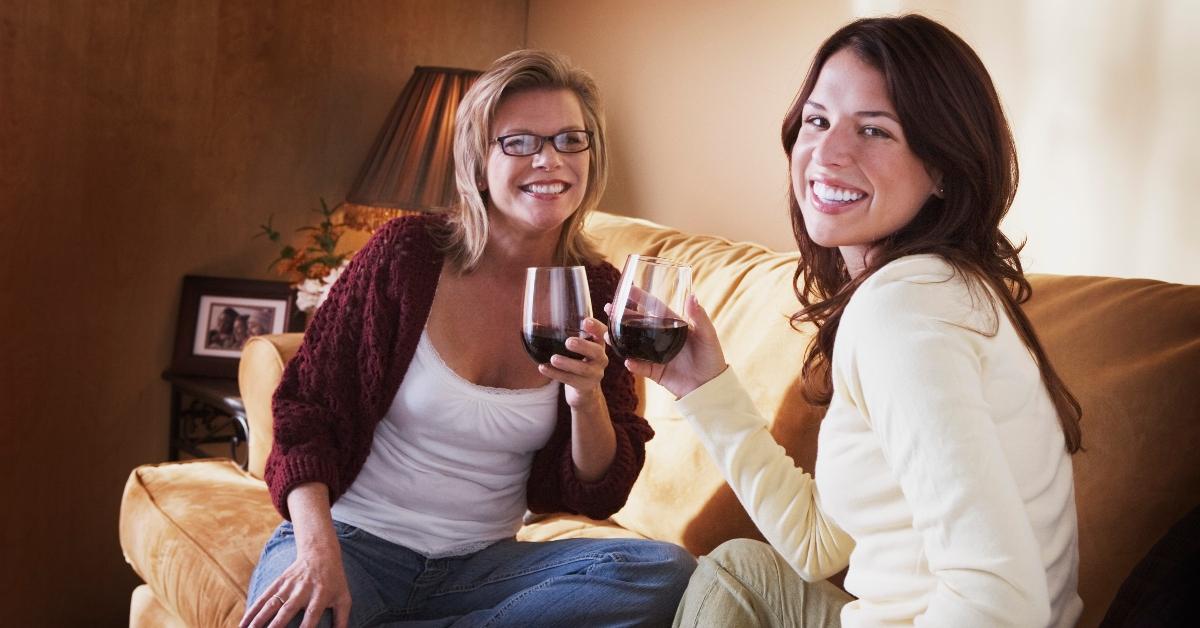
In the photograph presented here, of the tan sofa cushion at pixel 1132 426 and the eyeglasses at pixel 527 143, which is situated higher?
the eyeglasses at pixel 527 143

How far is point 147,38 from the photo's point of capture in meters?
2.67

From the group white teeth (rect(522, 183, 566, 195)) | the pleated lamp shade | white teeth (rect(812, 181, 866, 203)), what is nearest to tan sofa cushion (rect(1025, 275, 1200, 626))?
white teeth (rect(812, 181, 866, 203))

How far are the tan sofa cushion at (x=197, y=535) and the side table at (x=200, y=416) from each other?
0.42 m

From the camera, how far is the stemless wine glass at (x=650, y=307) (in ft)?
3.86

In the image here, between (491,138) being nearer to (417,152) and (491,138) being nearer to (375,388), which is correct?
(375,388)

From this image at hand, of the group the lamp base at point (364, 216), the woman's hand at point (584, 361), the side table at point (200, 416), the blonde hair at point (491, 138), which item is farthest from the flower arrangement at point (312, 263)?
the woman's hand at point (584, 361)

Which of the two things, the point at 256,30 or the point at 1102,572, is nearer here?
the point at 1102,572

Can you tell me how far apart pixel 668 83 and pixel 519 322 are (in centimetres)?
131

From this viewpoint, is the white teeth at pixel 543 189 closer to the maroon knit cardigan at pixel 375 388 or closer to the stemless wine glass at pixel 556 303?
the maroon knit cardigan at pixel 375 388

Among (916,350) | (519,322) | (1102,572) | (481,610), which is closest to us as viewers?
(916,350)

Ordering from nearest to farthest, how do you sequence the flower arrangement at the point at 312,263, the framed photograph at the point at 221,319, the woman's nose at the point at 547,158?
the woman's nose at the point at 547,158, the flower arrangement at the point at 312,263, the framed photograph at the point at 221,319

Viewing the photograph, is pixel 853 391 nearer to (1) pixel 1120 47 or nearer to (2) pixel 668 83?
(1) pixel 1120 47

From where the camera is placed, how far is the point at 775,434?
1.69 metres

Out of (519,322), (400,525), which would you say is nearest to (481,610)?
(400,525)
